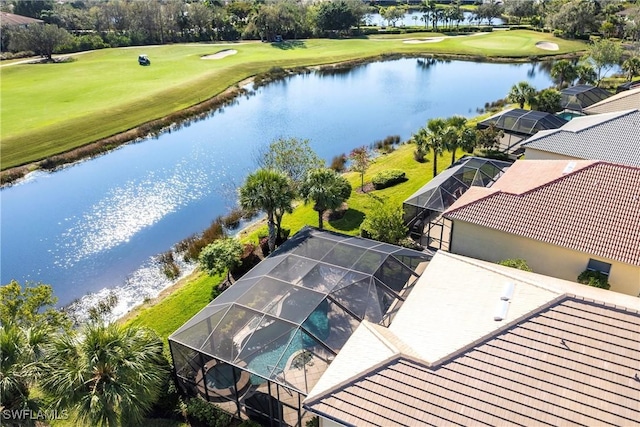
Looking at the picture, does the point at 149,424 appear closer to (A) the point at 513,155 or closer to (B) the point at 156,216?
(B) the point at 156,216

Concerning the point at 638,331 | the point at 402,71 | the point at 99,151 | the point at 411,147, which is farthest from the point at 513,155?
the point at 402,71

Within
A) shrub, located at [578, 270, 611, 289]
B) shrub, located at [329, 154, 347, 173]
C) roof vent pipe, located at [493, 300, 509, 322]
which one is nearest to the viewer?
roof vent pipe, located at [493, 300, 509, 322]

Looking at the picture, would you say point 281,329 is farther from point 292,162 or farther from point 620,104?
point 620,104

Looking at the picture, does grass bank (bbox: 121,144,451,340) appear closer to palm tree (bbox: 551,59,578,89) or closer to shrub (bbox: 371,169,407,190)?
shrub (bbox: 371,169,407,190)

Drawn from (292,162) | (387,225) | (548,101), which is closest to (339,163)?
(292,162)

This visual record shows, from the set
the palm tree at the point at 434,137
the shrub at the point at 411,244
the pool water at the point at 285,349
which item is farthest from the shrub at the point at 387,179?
the pool water at the point at 285,349

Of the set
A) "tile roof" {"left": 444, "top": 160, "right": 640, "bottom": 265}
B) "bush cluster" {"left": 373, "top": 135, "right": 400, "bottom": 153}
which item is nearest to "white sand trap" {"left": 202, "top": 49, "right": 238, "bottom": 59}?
"bush cluster" {"left": 373, "top": 135, "right": 400, "bottom": 153}
